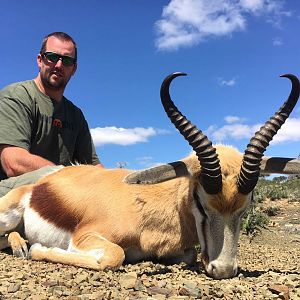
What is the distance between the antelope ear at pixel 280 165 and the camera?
20.0 ft

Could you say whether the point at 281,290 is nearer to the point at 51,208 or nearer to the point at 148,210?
the point at 148,210

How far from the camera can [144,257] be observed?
611 cm

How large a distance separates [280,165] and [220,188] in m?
1.32

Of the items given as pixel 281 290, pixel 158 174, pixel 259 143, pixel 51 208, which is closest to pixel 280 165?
pixel 259 143

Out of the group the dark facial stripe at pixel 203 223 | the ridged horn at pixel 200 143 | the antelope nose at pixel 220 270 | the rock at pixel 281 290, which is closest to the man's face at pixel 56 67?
the ridged horn at pixel 200 143

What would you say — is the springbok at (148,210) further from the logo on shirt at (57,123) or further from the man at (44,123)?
the logo on shirt at (57,123)

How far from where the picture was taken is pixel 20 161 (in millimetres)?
7492

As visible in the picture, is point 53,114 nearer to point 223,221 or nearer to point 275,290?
point 223,221

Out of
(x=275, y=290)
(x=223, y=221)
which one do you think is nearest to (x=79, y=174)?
(x=223, y=221)

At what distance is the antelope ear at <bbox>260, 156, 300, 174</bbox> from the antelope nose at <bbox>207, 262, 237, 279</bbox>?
1.57 metres

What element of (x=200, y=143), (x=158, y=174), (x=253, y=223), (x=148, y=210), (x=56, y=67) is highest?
(x=56, y=67)

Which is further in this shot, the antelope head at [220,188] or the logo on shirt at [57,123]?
the logo on shirt at [57,123]

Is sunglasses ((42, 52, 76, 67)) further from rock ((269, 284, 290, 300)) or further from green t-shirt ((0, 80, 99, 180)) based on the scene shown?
rock ((269, 284, 290, 300))

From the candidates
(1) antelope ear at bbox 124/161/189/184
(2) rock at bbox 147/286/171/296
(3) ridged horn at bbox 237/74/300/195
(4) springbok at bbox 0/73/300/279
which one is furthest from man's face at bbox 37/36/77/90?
(2) rock at bbox 147/286/171/296
